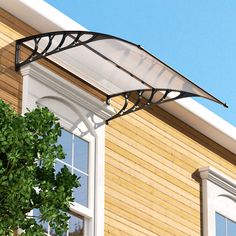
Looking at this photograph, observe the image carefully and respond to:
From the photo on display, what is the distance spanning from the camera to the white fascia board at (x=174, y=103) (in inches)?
542

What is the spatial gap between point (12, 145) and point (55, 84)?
3.17 meters

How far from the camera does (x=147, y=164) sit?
15.7 m

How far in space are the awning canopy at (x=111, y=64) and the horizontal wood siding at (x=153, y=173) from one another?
1.53ft

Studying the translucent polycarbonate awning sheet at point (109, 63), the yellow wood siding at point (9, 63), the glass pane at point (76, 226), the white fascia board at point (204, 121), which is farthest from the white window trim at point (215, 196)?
the yellow wood siding at point (9, 63)

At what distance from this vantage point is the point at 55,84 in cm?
1414

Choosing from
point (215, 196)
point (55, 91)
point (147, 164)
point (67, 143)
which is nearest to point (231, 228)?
point (215, 196)

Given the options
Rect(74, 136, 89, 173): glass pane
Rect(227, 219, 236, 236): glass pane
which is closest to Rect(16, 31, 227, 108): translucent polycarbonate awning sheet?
Rect(74, 136, 89, 173): glass pane

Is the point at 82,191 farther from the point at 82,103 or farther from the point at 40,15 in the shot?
the point at 40,15

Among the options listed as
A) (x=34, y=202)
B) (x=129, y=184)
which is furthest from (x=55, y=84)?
(x=34, y=202)

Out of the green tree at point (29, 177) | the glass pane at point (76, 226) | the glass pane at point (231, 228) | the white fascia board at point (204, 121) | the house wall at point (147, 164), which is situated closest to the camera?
the green tree at point (29, 177)

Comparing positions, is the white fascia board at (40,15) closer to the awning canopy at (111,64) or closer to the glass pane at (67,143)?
the awning canopy at (111,64)

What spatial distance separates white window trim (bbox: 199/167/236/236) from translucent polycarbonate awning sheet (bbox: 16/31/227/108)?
226cm

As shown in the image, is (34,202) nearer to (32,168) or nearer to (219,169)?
(32,168)

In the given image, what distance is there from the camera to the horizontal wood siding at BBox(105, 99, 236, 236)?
1499 cm
